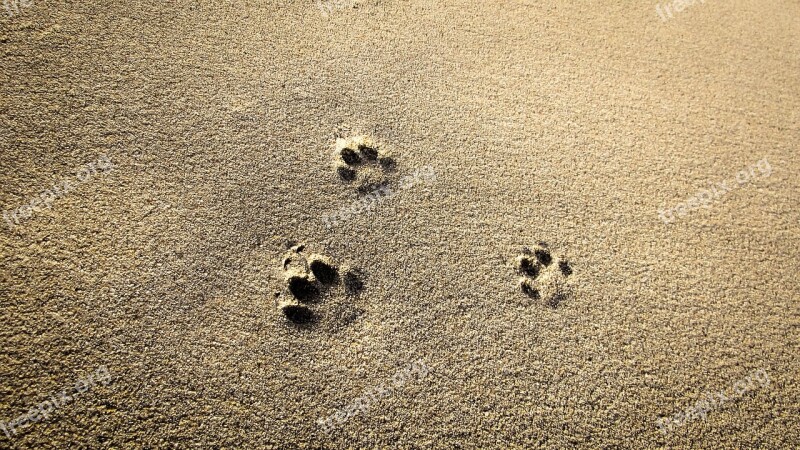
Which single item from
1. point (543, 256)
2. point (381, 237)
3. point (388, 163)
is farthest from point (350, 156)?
point (543, 256)

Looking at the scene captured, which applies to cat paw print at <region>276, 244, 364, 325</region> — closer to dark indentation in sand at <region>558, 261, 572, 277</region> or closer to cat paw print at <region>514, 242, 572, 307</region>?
cat paw print at <region>514, 242, 572, 307</region>

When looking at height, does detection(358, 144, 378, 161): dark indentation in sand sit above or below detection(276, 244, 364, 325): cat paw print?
above

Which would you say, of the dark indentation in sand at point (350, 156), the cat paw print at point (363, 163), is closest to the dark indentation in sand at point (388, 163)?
the cat paw print at point (363, 163)

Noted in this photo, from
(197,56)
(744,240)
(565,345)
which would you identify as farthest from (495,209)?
(197,56)

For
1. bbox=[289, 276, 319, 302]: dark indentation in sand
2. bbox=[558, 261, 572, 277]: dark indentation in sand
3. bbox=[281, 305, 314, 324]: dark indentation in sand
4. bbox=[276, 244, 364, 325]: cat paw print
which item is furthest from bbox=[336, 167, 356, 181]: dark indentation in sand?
bbox=[558, 261, 572, 277]: dark indentation in sand

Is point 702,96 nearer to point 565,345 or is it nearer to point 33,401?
point 565,345

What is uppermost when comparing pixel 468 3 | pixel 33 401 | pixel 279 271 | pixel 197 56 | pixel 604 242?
pixel 468 3
